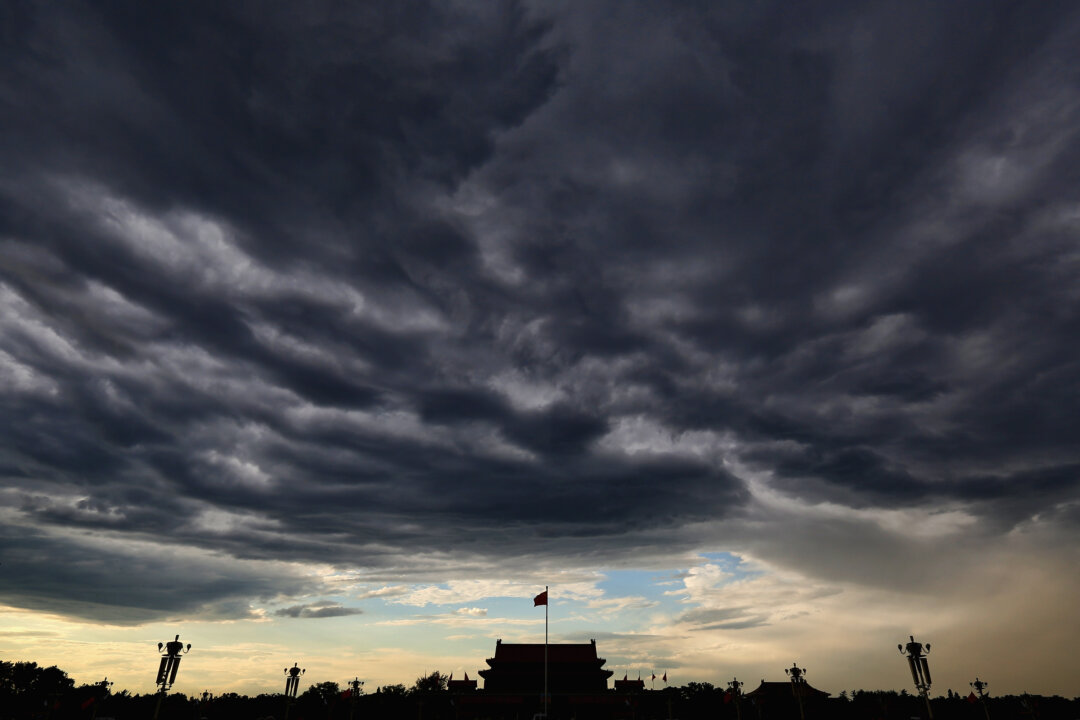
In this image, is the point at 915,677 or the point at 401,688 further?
the point at 401,688

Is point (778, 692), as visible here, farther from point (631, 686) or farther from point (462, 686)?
point (462, 686)

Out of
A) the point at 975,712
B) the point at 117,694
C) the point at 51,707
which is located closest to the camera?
the point at 51,707

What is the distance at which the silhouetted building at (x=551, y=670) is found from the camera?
75.1m

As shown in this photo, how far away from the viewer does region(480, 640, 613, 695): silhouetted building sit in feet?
246

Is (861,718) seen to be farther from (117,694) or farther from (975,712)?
(117,694)

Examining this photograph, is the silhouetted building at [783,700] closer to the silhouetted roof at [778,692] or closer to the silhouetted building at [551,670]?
the silhouetted roof at [778,692]

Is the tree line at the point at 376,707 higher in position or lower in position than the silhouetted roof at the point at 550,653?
lower

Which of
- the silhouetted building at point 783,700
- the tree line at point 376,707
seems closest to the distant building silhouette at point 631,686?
the tree line at point 376,707

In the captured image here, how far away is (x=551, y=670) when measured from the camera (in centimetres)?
7656

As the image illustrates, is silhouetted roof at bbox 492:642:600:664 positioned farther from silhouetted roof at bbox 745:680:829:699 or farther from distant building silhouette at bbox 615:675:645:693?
silhouetted roof at bbox 745:680:829:699

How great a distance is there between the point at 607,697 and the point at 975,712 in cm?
5399

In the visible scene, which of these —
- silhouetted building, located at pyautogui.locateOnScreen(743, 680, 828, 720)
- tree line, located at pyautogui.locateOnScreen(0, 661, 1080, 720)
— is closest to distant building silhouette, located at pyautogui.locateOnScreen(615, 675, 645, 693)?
tree line, located at pyautogui.locateOnScreen(0, 661, 1080, 720)

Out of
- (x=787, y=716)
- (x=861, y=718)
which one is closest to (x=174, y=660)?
(x=787, y=716)

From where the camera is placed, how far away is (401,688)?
399 ft
